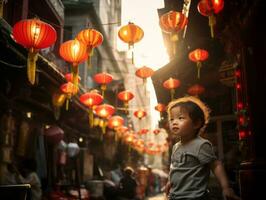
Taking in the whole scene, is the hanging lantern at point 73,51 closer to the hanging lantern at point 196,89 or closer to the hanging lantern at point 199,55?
the hanging lantern at point 199,55

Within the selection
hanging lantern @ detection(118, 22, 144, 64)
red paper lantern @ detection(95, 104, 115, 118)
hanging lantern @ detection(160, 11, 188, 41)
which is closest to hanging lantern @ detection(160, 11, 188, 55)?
hanging lantern @ detection(160, 11, 188, 41)

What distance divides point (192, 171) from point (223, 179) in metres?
0.34

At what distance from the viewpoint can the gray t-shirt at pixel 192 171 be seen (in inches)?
136

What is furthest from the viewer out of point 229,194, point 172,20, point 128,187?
point 128,187

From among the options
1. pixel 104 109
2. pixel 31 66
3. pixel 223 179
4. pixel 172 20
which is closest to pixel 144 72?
pixel 104 109

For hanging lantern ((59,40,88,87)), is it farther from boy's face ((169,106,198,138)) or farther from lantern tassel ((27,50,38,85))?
boy's face ((169,106,198,138))

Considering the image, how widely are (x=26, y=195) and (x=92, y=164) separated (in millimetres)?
17221

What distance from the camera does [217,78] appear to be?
12867 mm

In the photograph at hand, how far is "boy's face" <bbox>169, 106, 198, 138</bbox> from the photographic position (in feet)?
12.4

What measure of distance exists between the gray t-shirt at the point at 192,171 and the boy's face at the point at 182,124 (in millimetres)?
148

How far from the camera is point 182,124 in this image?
3787 millimetres

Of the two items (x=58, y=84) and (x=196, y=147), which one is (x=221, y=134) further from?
(x=196, y=147)

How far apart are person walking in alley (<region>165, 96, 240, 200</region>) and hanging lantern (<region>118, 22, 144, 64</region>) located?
21.7 feet

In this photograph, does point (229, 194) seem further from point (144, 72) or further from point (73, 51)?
point (144, 72)
